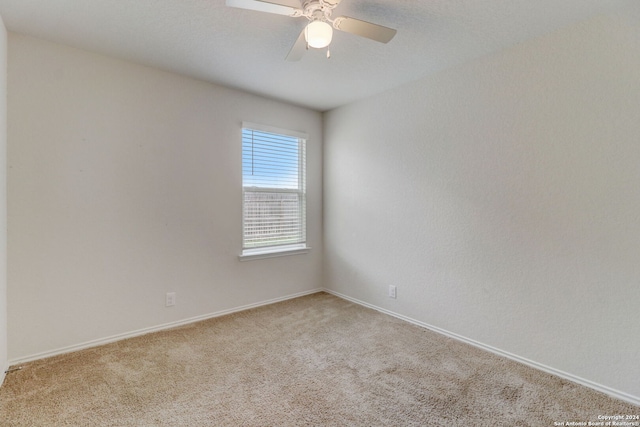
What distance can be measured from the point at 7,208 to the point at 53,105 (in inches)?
31.4

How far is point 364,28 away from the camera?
169 centimetres

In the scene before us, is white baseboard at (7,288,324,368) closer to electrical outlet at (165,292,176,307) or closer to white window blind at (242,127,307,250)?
electrical outlet at (165,292,176,307)

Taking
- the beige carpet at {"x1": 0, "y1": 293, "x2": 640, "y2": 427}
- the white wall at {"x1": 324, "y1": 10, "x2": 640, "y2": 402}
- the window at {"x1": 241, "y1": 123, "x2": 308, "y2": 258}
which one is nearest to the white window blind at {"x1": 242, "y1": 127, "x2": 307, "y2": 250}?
the window at {"x1": 241, "y1": 123, "x2": 308, "y2": 258}

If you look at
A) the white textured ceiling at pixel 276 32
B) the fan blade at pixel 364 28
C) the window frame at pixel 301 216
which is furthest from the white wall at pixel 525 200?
the fan blade at pixel 364 28

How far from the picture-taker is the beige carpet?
1.64 meters

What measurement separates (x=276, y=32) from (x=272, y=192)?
1742 mm

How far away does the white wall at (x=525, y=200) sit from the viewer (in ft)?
5.96

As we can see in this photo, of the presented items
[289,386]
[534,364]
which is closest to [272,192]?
[289,386]

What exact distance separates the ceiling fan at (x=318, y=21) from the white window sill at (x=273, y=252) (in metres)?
2.14

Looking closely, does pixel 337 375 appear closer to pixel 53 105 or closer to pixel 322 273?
pixel 322 273

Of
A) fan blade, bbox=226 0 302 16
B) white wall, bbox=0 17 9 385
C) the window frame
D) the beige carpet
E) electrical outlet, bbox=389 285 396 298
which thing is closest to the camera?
fan blade, bbox=226 0 302 16

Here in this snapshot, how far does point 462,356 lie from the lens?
90.2 inches

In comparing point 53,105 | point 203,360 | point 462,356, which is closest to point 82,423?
point 203,360

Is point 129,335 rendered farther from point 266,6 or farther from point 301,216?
point 266,6
